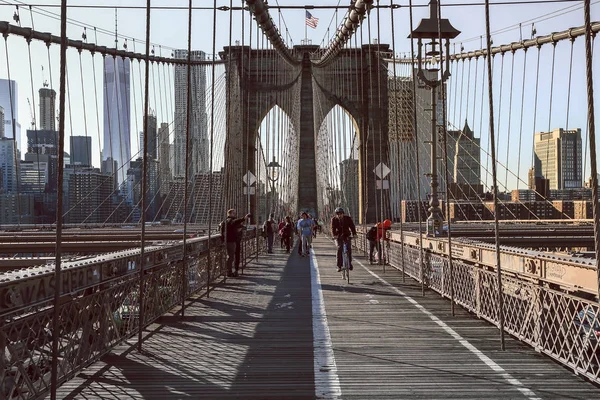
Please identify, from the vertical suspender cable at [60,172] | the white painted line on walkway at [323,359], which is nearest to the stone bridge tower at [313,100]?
the white painted line on walkway at [323,359]

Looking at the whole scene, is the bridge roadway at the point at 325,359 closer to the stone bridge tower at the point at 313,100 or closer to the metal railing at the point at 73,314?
the metal railing at the point at 73,314

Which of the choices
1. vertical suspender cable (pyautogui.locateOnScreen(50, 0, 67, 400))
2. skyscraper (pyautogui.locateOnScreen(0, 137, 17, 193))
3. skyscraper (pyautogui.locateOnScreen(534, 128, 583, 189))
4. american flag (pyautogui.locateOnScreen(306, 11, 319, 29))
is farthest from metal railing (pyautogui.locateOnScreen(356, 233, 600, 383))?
american flag (pyautogui.locateOnScreen(306, 11, 319, 29))

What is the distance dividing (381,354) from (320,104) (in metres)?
37.7

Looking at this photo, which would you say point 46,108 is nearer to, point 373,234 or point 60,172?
point 373,234

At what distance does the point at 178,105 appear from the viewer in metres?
39.6

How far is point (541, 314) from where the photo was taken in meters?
6.64

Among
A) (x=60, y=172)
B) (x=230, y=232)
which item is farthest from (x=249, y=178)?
(x=60, y=172)

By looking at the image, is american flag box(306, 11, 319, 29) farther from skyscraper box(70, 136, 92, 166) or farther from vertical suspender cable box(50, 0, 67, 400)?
vertical suspender cable box(50, 0, 67, 400)

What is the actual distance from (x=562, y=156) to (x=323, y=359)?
27.1 m

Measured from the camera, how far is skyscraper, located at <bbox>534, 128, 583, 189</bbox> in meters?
29.9

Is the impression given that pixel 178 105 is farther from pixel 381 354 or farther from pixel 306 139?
pixel 381 354

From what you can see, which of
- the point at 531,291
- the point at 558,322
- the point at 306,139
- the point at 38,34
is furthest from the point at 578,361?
the point at 306,139

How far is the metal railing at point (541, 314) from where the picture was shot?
18.4ft

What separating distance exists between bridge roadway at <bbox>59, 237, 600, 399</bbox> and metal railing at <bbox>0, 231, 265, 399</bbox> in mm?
242
